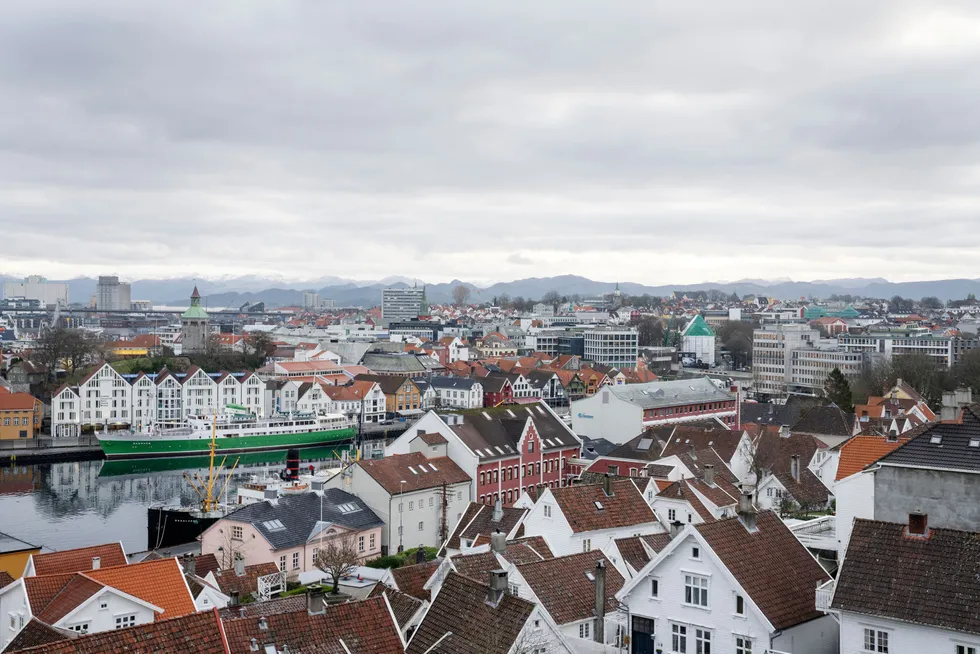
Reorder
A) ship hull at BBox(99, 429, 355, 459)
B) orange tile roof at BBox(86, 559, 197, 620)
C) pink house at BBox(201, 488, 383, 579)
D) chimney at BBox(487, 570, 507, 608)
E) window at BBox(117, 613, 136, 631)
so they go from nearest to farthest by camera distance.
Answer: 1. chimney at BBox(487, 570, 507, 608)
2. window at BBox(117, 613, 136, 631)
3. orange tile roof at BBox(86, 559, 197, 620)
4. pink house at BBox(201, 488, 383, 579)
5. ship hull at BBox(99, 429, 355, 459)

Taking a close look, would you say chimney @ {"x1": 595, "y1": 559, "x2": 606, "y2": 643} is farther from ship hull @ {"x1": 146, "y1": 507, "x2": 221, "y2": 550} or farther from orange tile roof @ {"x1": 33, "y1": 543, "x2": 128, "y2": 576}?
ship hull @ {"x1": 146, "y1": 507, "x2": 221, "y2": 550}

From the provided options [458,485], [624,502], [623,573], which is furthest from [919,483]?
[458,485]

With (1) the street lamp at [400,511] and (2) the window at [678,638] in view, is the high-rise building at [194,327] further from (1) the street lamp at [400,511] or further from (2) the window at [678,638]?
(2) the window at [678,638]

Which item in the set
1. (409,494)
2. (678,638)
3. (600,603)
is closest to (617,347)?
(409,494)

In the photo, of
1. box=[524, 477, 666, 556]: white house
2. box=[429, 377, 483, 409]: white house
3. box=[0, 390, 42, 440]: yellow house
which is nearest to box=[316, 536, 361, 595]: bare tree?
box=[524, 477, 666, 556]: white house

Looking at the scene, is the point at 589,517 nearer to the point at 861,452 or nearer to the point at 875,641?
the point at 861,452

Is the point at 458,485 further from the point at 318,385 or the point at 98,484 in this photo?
the point at 318,385
